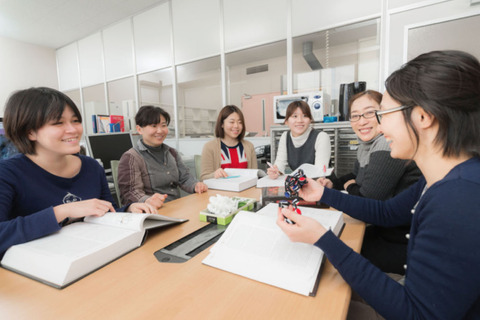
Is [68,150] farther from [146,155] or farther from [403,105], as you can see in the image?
[403,105]

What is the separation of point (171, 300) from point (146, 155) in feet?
4.72

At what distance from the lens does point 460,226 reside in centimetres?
51

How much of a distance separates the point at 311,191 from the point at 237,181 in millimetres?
669

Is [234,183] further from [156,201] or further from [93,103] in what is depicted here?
[93,103]

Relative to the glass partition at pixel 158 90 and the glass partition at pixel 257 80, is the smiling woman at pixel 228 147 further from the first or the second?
the glass partition at pixel 158 90

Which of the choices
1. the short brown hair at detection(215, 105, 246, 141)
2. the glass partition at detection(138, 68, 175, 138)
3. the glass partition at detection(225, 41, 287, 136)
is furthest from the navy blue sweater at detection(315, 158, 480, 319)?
the glass partition at detection(138, 68, 175, 138)

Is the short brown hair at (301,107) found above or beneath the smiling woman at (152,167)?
above

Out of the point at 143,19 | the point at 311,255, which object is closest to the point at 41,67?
the point at 143,19

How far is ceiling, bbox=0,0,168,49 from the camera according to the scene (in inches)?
180

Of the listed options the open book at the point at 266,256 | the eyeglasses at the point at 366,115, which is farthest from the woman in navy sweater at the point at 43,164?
the eyeglasses at the point at 366,115

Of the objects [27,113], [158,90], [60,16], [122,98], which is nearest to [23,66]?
[60,16]

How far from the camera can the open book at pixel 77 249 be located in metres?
0.68

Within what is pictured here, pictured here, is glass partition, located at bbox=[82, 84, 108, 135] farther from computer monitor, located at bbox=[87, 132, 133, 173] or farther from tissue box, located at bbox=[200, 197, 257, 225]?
tissue box, located at bbox=[200, 197, 257, 225]

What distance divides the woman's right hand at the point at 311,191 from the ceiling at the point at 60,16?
4.94 metres
